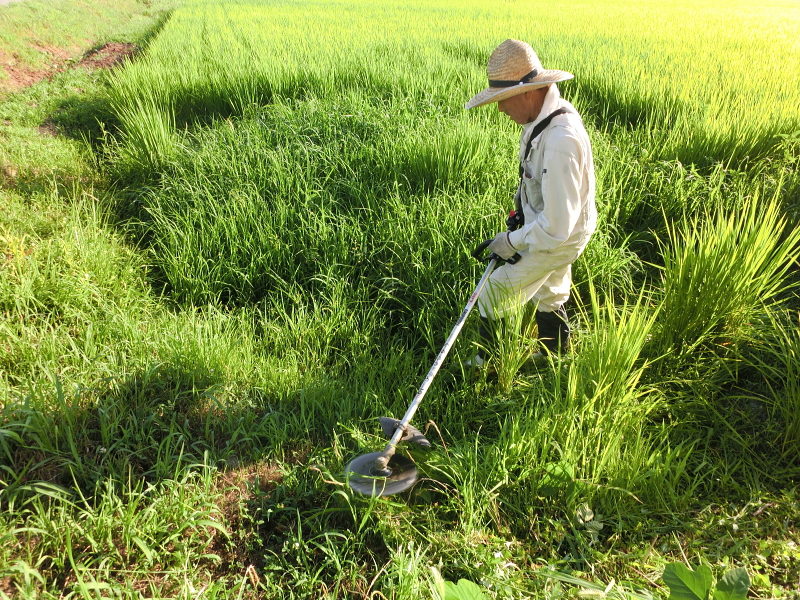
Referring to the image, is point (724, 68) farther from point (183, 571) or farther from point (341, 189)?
point (183, 571)

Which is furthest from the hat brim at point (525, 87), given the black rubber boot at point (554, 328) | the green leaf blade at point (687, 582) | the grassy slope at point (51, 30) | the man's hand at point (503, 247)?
the grassy slope at point (51, 30)

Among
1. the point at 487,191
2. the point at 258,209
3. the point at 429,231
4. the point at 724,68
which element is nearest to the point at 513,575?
the point at 429,231

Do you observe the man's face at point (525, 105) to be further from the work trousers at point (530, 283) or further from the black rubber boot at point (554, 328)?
the black rubber boot at point (554, 328)

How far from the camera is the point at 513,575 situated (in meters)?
1.72

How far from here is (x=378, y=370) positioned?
2645 mm

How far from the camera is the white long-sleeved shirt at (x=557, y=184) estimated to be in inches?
81.8

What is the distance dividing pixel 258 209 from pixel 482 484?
2330mm

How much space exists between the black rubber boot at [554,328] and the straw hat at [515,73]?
1083mm

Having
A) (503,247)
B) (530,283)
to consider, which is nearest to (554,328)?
(530,283)

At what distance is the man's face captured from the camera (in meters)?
2.18

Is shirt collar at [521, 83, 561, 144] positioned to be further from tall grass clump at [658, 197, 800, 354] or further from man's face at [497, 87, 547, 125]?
tall grass clump at [658, 197, 800, 354]

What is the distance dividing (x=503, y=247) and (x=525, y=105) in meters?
0.60

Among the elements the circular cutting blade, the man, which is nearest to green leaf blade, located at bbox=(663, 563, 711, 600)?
the circular cutting blade

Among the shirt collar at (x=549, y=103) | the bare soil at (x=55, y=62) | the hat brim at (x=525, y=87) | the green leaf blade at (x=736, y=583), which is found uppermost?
the bare soil at (x=55, y=62)
